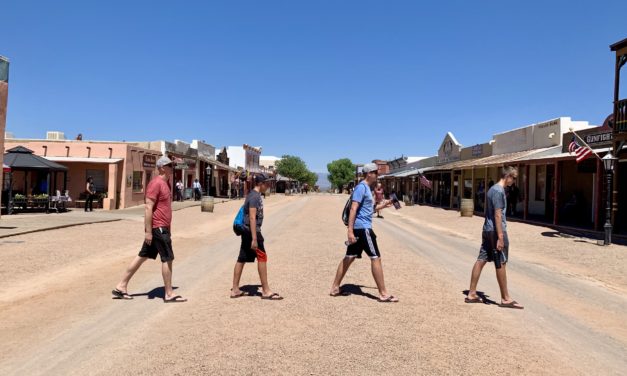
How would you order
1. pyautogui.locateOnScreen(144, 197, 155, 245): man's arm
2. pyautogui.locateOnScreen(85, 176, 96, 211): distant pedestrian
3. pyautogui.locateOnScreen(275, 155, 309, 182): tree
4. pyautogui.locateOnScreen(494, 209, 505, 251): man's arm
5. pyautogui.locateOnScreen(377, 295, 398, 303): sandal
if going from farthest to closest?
pyautogui.locateOnScreen(275, 155, 309, 182): tree < pyautogui.locateOnScreen(85, 176, 96, 211): distant pedestrian < pyautogui.locateOnScreen(377, 295, 398, 303): sandal < pyautogui.locateOnScreen(494, 209, 505, 251): man's arm < pyautogui.locateOnScreen(144, 197, 155, 245): man's arm

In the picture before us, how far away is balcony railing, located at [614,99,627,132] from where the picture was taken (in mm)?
15348

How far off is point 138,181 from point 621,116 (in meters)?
23.1

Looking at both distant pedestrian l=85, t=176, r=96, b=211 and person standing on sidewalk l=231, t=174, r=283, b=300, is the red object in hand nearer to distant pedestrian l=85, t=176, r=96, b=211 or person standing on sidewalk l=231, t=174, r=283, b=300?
person standing on sidewalk l=231, t=174, r=283, b=300

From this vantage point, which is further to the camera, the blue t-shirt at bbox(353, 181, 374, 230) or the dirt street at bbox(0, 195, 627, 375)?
the blue t-shirt at bbox(353, 181, 374, 230)

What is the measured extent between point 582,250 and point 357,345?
10.4 m

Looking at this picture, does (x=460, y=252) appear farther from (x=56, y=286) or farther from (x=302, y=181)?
(x=302, y=181)

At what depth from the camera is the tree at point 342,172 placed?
454 ft

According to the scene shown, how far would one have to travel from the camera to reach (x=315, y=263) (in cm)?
955

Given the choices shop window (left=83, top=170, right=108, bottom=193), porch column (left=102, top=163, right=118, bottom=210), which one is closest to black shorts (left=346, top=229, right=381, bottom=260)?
porch column (left=102, top=163, right=118, bottom=210)

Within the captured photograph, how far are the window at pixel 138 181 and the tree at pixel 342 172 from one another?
109 metres

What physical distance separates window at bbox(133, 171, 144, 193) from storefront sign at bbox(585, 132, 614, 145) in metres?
21.7

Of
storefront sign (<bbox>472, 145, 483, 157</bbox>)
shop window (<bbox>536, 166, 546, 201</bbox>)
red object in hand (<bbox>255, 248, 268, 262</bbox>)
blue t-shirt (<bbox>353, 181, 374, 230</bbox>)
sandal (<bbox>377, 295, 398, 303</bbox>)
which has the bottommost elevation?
sandal (<bbox>377, 295, 398, 303</bbox>)

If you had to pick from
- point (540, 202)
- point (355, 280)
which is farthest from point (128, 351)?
point (540, 202)

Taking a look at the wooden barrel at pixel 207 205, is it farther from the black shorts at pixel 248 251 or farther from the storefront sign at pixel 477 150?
the black shorts at pixel 248 251
